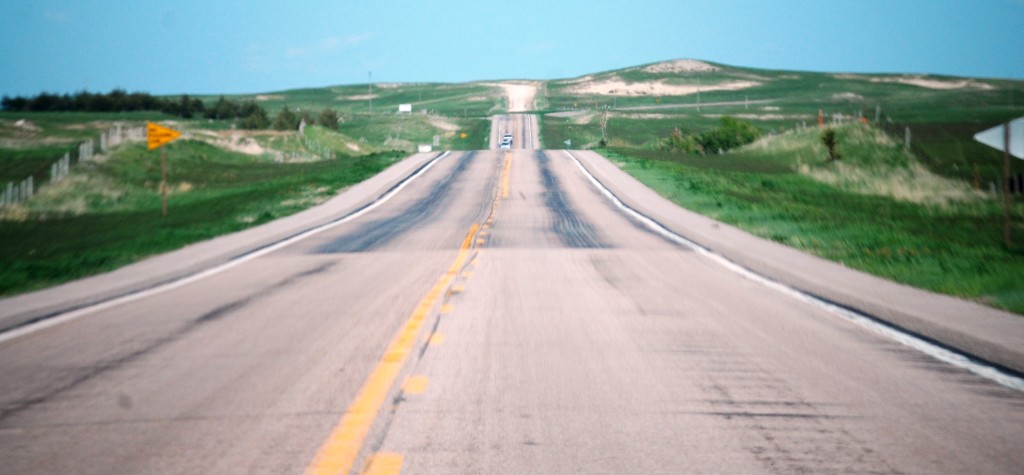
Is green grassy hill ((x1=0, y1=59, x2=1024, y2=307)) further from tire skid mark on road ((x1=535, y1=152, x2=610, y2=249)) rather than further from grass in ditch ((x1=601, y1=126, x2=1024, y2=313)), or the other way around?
tire skid mark on road ((x1=535, y1=152, x2=610, y2=249))

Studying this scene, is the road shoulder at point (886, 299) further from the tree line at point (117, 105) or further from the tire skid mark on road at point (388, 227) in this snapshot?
the tree line at point (117, 105)

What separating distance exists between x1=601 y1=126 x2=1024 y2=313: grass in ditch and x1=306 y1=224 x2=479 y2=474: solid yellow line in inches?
265

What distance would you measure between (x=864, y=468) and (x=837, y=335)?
159 inches

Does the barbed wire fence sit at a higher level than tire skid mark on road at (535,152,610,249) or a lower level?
higher

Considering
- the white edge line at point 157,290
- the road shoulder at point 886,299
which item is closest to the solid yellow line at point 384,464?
the road shoulder at point 886,299

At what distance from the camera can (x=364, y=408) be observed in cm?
661

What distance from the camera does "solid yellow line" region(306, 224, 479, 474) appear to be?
5.49 meters

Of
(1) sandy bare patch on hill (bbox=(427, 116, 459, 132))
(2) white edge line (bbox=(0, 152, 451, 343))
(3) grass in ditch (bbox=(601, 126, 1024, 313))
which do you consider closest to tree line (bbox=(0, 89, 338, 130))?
(1) sandy bare patch on hill (bbox=(427, 116, 459, 132))

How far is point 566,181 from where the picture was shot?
128 ft

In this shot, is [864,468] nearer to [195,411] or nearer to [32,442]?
[195,411]

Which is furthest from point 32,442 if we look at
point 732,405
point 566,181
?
point 566,181

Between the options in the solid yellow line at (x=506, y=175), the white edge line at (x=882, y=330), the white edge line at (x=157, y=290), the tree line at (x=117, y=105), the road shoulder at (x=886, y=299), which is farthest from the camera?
the tree line at (x=117, y=105)

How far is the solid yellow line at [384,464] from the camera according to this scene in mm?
5305

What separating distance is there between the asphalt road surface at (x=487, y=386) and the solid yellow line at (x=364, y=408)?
22 mm
